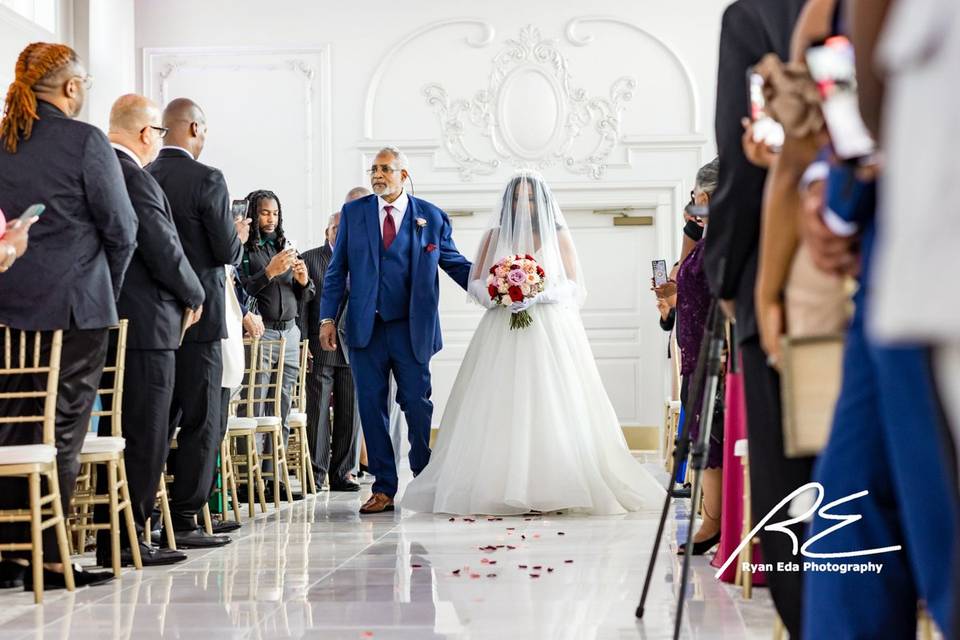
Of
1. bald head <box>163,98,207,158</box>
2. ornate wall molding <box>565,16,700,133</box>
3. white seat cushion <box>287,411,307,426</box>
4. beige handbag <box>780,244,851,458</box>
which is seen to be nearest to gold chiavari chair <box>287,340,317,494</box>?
→ white seat cushion <box>287,411,307,426</box>

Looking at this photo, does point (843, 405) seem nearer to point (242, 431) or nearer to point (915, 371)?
point (915, 371)

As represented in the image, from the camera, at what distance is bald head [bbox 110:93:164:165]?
4.34m

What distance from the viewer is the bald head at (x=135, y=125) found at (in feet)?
14.2

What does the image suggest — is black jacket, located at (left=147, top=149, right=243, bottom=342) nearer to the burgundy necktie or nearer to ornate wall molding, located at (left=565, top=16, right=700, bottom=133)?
the burgundy necktie

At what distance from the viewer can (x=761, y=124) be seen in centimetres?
192

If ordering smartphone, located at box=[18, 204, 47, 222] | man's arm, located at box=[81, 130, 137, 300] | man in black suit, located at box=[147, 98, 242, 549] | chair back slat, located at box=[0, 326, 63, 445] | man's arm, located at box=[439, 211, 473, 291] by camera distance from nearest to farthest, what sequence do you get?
smartphone, located at box=[18, 204, 47, 222] < chair back slat, located at box=[0, 326, 63, 445] < man's arm, located at box=[81, 130, 137, 300] < man in black suit, located at box=[147, 98, 242, 549] < man's arm, located at box=[439, 211, 473, 291]

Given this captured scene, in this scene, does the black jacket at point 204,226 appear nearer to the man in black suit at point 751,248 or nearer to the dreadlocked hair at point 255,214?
the dreadlocked hair at point 255,214

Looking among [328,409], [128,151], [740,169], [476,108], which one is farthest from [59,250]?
[476,108]

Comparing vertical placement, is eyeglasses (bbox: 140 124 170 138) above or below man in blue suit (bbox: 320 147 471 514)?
above

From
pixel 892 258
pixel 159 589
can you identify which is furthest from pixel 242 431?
pixel 892 258

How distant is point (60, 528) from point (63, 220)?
0.98 m

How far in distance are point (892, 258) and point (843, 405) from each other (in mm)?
513

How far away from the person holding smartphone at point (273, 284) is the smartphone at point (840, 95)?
5138mm

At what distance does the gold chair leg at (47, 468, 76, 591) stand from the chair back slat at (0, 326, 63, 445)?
0.50ft
